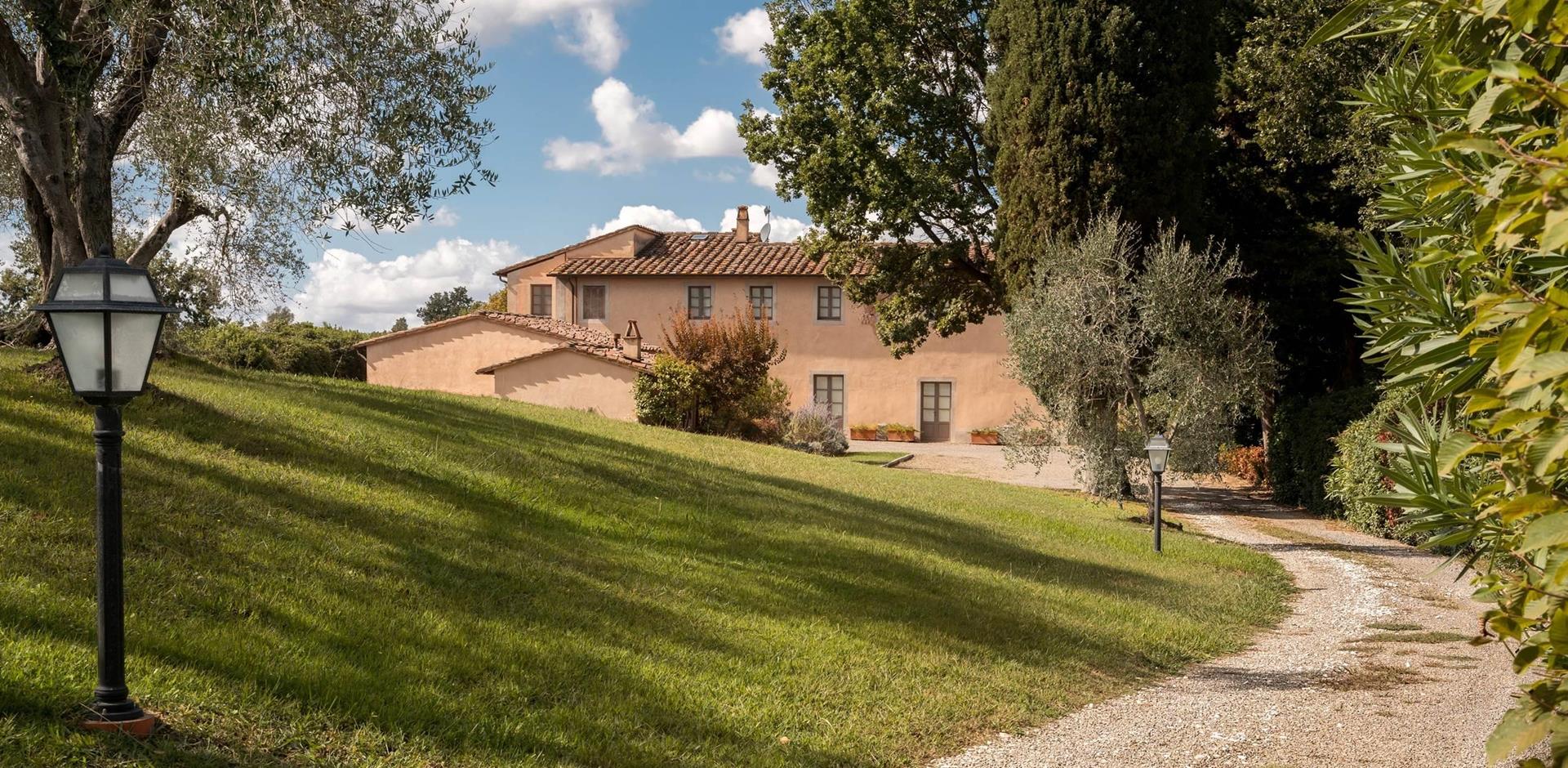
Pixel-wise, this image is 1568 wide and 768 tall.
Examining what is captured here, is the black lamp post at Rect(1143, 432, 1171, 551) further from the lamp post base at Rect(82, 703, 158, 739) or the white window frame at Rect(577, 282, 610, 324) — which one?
the white window frame at Rect(577, 282, 610, 324)

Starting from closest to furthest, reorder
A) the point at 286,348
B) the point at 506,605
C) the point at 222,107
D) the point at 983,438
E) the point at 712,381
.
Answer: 1. the point at 506,605
2. the point at 222,107
3. the point at 712,381
4. the point at 286,348
5. the point at 983,438

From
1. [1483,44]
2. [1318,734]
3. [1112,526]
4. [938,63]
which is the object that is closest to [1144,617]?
Answer: [1318,734]

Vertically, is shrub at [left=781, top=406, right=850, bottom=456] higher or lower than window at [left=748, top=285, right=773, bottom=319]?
lower

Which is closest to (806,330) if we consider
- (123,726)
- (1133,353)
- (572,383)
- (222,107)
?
(572,383)

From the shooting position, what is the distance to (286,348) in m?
30.4

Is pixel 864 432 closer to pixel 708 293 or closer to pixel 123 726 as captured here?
pixel 708 293

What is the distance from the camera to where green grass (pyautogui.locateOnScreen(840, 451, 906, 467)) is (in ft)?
90.5

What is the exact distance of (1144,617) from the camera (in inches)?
414

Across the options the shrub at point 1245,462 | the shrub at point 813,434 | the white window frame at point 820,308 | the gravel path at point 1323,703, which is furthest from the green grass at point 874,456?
the gravel path at point 1323,703

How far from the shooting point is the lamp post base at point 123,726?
483cm

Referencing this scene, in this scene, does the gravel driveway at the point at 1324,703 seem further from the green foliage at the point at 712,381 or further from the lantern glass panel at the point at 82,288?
the green foliage at the point at 712,381

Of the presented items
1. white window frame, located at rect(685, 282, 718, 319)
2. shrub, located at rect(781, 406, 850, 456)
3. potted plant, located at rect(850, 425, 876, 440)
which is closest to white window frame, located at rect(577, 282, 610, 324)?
white window frame, located at rect(685, 282, 718, 319)

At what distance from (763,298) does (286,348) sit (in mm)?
14717

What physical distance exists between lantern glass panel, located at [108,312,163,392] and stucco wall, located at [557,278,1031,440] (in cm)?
3148
